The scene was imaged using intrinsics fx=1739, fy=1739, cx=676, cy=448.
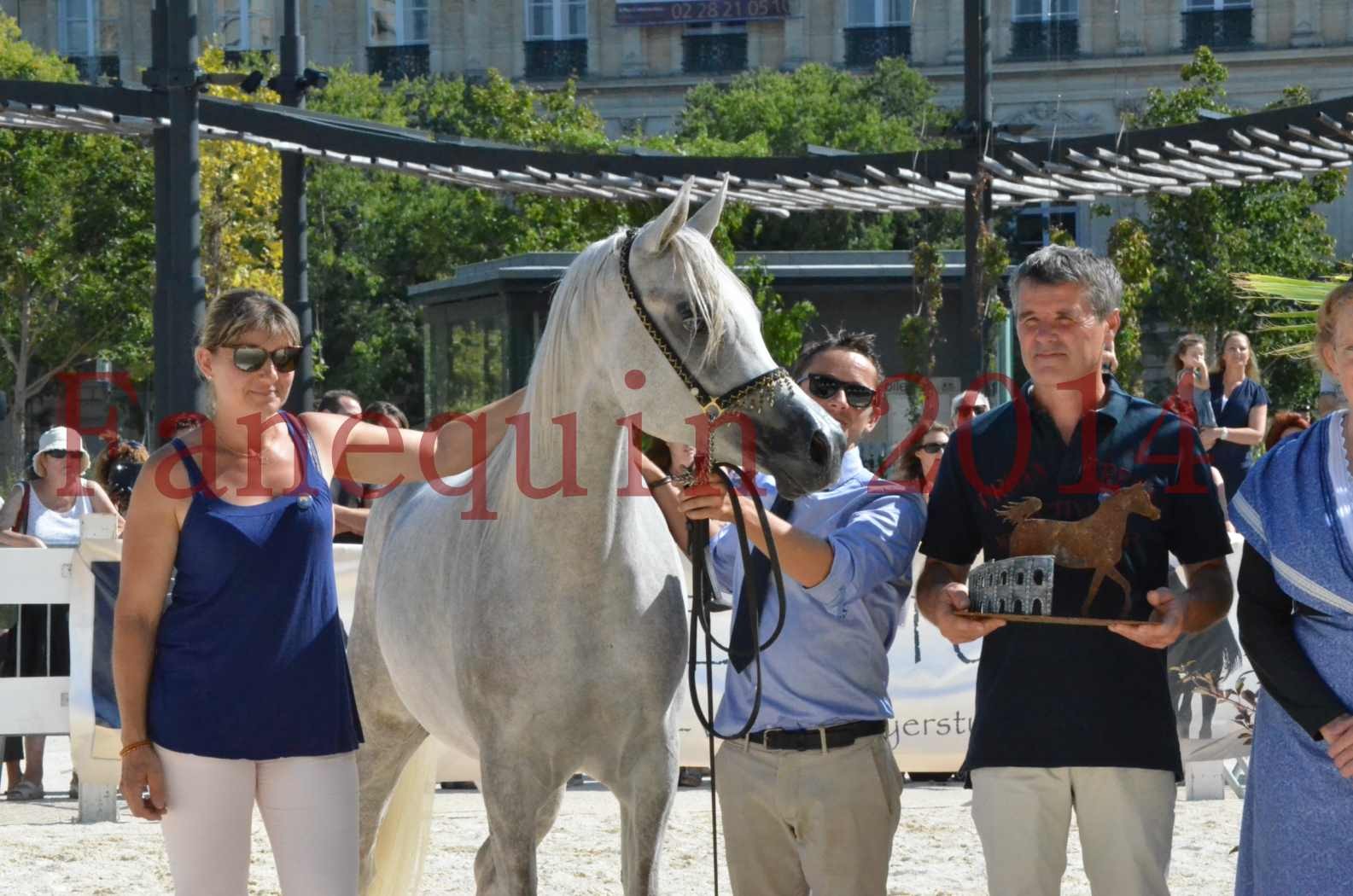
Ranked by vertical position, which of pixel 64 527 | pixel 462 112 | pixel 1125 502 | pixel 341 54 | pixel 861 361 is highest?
pixel 341 54

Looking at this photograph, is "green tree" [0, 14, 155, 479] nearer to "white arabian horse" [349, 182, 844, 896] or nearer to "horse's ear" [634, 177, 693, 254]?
"white arabian horse" [349, 182, 844, 896]

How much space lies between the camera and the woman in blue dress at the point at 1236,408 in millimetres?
9992

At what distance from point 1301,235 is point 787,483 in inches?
1083

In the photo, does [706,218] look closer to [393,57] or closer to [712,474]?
[712,474]

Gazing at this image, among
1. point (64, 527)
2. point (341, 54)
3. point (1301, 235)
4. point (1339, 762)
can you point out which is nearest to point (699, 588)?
point (1339, 762)

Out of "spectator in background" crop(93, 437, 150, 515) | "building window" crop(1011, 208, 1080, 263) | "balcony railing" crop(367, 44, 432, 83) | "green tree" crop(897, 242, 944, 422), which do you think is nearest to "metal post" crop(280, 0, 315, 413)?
"spectator in background" crop(93, 437, 150, 515)

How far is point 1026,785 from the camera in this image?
354 cm

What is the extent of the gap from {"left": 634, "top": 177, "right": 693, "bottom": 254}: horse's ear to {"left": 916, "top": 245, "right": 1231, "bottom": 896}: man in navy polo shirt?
726 mm

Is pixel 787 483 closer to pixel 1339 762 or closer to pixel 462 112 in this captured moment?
pixel 1339 762

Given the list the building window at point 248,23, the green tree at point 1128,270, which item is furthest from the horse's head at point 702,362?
the building window at point 248,23

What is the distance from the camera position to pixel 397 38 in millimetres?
53000

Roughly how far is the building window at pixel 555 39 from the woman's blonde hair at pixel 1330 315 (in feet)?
167

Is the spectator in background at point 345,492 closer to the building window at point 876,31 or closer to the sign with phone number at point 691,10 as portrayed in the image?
the building window at point 876,31

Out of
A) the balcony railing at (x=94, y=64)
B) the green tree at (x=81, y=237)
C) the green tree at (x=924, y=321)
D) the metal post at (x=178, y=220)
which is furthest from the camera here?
the balcony railing at (x=94, y=64)
